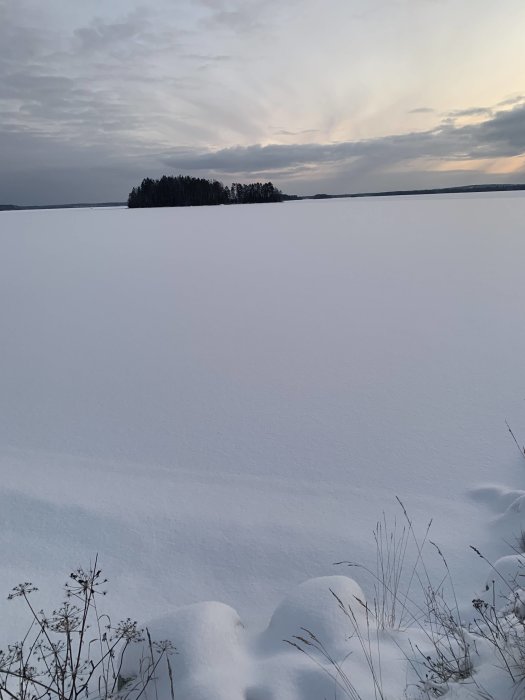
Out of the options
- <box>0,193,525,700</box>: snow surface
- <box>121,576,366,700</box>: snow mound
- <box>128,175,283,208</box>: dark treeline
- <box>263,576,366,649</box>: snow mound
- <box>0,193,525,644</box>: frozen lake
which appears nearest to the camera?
<box>121,576,366,700</box>: snow mound

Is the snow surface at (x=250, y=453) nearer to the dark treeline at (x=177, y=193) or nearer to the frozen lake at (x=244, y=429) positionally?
the frozen lake at (x=244, y=429)

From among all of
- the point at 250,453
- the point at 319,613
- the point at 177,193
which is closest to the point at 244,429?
the point at 250,453

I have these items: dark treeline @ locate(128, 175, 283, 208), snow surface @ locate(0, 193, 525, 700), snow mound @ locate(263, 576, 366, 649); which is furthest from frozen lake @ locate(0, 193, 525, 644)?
dark treeline @ locate(128, 175, 283, 208)

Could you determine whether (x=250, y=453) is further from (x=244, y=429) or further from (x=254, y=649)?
(x=254, y=649)

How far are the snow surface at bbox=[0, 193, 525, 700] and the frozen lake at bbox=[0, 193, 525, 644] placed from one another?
0.06 ft

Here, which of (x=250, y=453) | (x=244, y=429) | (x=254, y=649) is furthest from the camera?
(x=244, y=429)

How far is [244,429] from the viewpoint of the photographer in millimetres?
4238

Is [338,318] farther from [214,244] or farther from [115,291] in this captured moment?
[214,244]

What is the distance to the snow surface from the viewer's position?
2.53m

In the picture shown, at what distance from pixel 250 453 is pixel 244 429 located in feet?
1.26

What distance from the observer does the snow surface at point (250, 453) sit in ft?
8.31

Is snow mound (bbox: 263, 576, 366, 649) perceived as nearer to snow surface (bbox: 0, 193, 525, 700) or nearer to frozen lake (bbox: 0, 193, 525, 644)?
snow surface (bbox: 0, 193, 525, 700)

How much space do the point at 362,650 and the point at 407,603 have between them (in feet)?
1.84

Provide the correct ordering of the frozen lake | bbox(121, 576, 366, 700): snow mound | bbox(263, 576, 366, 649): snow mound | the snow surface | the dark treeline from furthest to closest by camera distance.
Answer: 1. the dark treeline
2. the frozen lake
3. the snow surface
4. bbox(263, 576, 366, 649): snow mound
5. bbox(121, 576, 366, 700): snow mound
